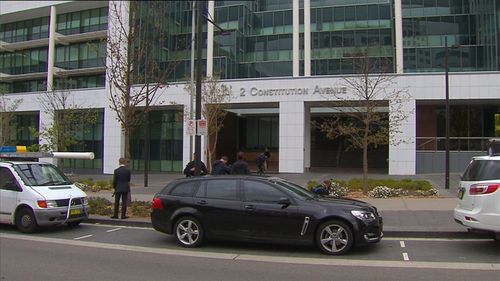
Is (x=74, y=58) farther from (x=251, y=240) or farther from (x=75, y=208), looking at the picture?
(x=251, y=240)

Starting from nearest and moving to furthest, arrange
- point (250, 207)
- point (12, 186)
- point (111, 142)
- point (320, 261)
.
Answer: point (320, 261) < point (250, 207) < point (12, 186) < point (111, 142)

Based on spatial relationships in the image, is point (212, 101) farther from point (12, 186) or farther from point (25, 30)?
point (25, 30)

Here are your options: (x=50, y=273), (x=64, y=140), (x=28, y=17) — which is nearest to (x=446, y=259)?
(x=50, y=273)

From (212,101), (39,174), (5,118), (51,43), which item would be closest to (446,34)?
Answer: (212,101)

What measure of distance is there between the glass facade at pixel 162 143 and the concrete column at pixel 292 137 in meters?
7.77

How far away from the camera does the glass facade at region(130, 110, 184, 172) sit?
117 ft

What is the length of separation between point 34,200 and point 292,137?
21.4 metres

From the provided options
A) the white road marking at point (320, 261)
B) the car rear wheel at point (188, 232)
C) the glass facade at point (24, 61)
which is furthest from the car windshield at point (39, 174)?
the glass facade at point (24, 61)

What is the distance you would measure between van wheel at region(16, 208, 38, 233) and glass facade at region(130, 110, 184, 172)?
920 inches

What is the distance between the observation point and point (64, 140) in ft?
86.5

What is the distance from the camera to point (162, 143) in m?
36.6

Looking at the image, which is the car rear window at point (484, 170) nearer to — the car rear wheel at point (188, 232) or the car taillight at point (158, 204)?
the car rear wheel at point (188, 232)

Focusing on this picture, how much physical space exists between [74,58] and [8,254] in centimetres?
3825

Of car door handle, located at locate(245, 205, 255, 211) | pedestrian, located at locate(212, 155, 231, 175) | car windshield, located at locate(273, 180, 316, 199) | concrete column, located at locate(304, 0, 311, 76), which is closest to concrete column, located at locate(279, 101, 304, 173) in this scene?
concrete column, located at locate(304, 0, 311, 76)
